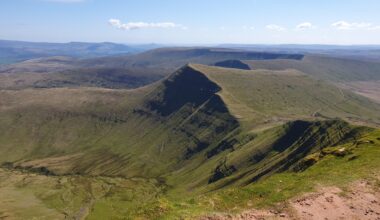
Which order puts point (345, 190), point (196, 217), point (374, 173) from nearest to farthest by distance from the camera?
point (196, 217), point (345, 190), point (374, 173)

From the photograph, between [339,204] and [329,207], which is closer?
[329,207]

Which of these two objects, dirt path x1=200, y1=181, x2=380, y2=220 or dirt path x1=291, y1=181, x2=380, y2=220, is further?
dirt path x1=291, y1=181, x2=380, y2=220

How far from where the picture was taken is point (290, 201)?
50.0 m

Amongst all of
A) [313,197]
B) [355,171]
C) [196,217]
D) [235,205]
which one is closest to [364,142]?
[355,171]

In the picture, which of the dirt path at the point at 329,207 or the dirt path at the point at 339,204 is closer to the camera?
the dirt path at the point at 329,207

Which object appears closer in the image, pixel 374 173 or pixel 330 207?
pixel 330 207

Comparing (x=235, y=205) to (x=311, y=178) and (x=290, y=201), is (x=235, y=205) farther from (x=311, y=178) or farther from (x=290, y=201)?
(x=311, y=178)

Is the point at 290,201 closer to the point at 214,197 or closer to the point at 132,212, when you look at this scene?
the point at 214,197

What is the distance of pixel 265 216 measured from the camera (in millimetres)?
46719

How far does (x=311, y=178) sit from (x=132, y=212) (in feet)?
89.5

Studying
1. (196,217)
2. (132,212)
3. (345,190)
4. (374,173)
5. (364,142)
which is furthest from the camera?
(364,142)

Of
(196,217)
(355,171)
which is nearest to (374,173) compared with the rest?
(355,171)

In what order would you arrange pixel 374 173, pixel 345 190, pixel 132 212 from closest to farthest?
pixel 132 212 < pixel 345 190 < pixel 374 173

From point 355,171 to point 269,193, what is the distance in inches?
620
